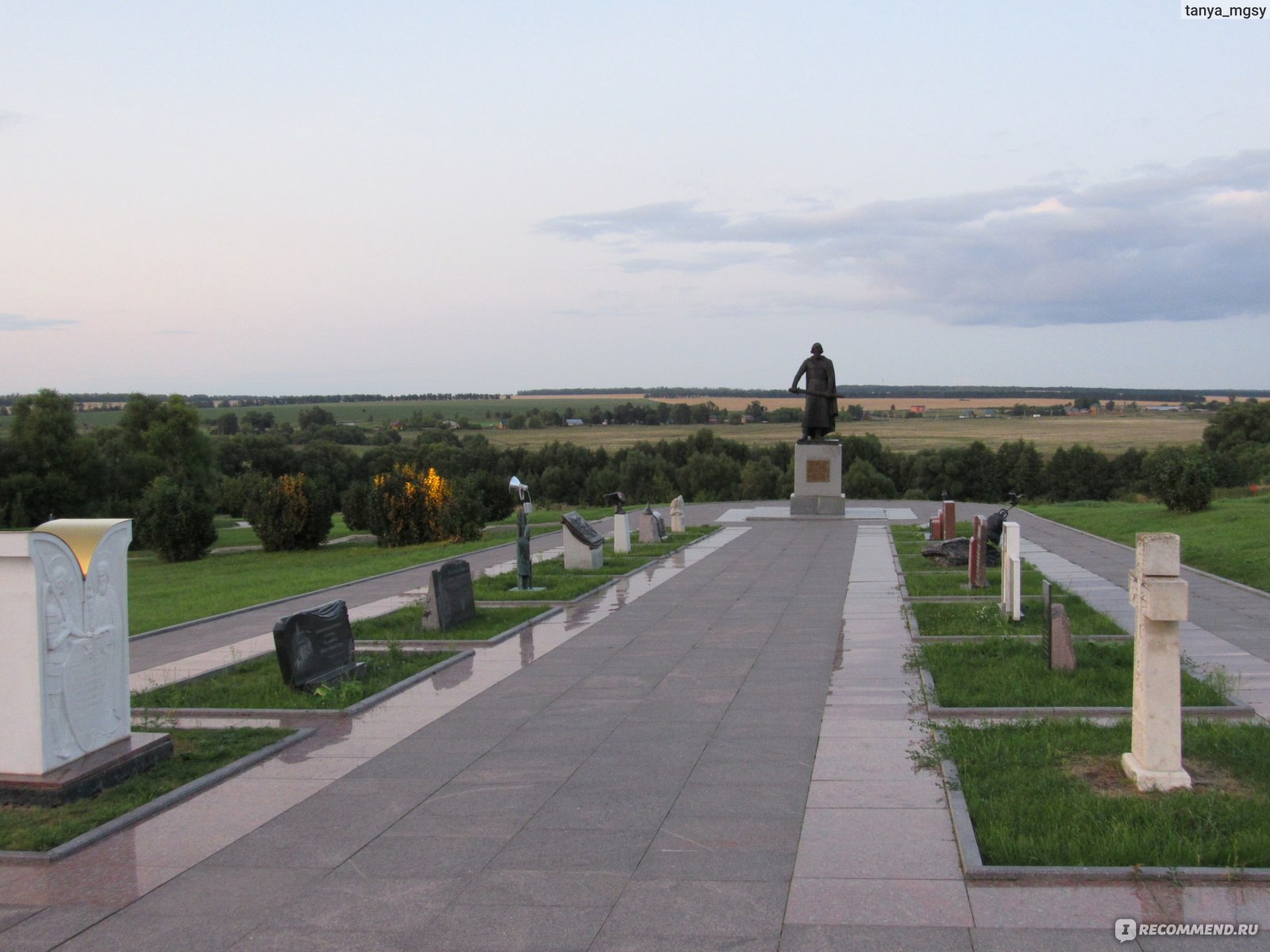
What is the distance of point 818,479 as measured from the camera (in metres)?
29.9

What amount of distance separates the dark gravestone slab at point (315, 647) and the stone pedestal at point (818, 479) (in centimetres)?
2102

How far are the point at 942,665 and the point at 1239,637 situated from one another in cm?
403

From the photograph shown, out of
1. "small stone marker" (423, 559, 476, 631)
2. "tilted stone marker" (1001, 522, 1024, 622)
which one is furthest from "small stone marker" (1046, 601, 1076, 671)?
"small stone marker" (423, 559, 476, 631)

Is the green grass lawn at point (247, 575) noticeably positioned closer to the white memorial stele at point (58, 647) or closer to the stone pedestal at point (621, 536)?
the stone pedestal at point (621, 536)

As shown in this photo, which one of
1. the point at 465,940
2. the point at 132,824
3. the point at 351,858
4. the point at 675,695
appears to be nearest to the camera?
the point at 465,940

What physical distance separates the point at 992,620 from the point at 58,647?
9400mm

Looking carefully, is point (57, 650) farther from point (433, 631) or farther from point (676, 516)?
point (676, 516)

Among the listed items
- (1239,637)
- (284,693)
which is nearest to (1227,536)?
(1239,637)

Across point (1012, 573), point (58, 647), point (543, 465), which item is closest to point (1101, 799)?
point (58, 647)

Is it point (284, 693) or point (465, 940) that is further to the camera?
point (284, 693)

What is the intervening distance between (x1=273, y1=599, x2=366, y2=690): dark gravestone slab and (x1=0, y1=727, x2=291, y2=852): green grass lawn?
1060 mm

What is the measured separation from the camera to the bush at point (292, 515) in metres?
37.8

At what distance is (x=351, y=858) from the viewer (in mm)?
5621

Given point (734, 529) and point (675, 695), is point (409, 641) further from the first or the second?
point (734, 529)
